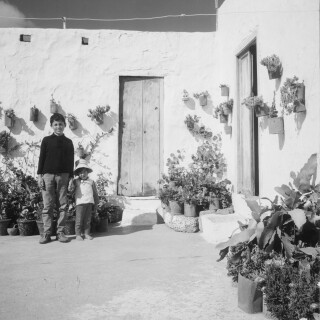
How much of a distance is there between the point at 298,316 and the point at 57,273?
247 centimetres

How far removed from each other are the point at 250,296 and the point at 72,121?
4992 mm

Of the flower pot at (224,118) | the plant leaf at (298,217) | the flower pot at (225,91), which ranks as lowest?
the plant leaf at (298,217)

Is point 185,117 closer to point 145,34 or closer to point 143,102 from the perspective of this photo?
point 143,102

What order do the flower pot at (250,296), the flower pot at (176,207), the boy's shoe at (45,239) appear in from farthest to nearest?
the flower pot at (176,207)
the boy's shoe at (45,239)
the flower pot at (250,296)

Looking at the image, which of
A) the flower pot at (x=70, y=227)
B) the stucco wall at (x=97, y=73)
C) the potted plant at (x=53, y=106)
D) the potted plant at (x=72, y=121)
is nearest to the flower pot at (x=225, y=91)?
the stucco wall at (x=97, y=73)

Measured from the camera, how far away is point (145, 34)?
7.17 m

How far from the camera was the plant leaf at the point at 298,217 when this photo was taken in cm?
301

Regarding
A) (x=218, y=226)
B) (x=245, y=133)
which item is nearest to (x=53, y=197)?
(x=218, y=226)

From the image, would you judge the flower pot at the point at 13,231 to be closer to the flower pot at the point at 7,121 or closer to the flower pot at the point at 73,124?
the flower pot at the point at 7,121

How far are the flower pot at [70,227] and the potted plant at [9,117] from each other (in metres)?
2.39

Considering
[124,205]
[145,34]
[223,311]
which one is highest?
[145,34]

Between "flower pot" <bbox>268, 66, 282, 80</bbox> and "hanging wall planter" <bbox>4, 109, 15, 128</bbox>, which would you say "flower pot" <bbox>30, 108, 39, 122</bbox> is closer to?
"hanging wall planter" <bbox>4, 109, 15, 128</bbox>

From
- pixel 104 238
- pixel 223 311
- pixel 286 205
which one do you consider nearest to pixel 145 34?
pixel 104 238

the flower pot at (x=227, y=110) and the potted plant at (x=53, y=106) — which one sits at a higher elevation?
the potted plant at (x=53, y=106)
